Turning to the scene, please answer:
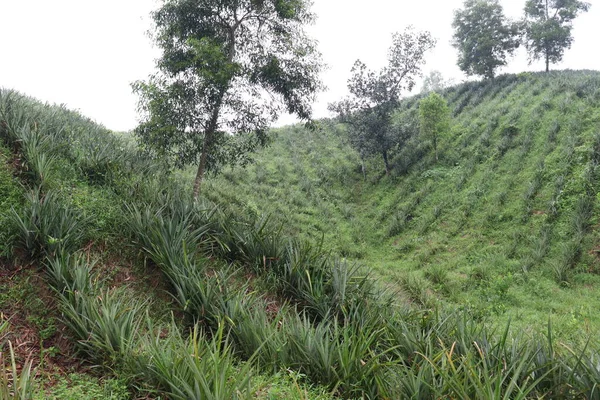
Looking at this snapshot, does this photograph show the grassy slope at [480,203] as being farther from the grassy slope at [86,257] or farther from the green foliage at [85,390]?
the green foliage at [85,390]

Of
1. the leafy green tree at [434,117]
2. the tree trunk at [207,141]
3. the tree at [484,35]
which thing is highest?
the tree at [484,35]

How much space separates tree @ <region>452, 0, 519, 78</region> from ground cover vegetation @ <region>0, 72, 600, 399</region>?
51.6 feet

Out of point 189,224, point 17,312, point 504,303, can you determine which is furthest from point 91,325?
point 504,303

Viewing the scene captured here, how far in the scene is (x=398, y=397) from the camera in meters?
3.05

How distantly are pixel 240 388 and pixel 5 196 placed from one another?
4.97 metres

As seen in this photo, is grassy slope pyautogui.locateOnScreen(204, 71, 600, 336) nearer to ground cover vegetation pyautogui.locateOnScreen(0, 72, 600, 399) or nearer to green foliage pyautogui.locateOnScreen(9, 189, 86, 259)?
ground cover vegetation pyautogui.locateOnScreen(0, 72, 600, 399)

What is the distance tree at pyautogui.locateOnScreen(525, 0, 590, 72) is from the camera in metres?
29.4

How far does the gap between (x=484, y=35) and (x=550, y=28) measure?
16.4 feet

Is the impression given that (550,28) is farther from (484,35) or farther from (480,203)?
(480,203)

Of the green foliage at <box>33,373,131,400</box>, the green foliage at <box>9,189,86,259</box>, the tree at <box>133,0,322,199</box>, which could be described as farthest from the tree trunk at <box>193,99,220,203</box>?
the green foliage at <box>33,373,131,400</box>

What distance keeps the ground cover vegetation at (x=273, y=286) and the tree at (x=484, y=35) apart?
619 inches

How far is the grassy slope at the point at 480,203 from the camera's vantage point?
34.0 feet

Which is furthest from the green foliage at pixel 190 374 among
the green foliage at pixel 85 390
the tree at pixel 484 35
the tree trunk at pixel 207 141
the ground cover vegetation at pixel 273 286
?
the tree at pixel 484 35

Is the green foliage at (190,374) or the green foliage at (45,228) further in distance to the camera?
the green foliage at (45,228)
